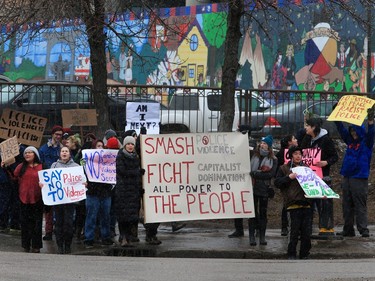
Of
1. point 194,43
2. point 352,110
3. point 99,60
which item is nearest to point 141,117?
point 99,60

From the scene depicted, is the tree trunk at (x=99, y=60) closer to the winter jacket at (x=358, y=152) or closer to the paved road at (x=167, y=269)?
the winter jacket at (x=358, y=152)

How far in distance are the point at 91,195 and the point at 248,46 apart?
24.3m

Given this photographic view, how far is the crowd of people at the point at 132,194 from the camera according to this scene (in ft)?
44.1

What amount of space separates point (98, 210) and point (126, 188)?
2.44 feet

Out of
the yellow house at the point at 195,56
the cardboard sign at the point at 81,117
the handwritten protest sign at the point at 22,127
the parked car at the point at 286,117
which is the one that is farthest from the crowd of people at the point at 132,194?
the yellow house at the point at 195,56

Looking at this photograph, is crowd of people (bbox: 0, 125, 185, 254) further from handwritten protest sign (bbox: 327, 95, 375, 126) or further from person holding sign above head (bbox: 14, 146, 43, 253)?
handwritten protest sign (bbox: 327, 95, 375, 126)

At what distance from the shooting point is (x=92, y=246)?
14195 millimetres

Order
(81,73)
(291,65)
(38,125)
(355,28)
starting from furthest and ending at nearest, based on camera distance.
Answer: (81,73), (291,65), (355,28), (38,125)

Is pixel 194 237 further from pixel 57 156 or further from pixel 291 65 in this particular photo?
pixel 291 65

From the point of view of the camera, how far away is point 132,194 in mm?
13781

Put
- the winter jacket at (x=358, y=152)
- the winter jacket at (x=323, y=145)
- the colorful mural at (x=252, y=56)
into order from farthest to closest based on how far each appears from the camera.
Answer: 1. the colorful mural at (x=252, y=56)
2. the winter jacket at (x=358, y=152)
3. the winter jacket at (x=323, y=145)

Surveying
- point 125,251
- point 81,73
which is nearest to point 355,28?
point 81,73

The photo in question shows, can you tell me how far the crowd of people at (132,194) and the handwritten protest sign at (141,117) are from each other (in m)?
2.01

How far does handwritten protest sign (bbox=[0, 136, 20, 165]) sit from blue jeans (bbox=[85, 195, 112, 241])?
1366 millimetres
